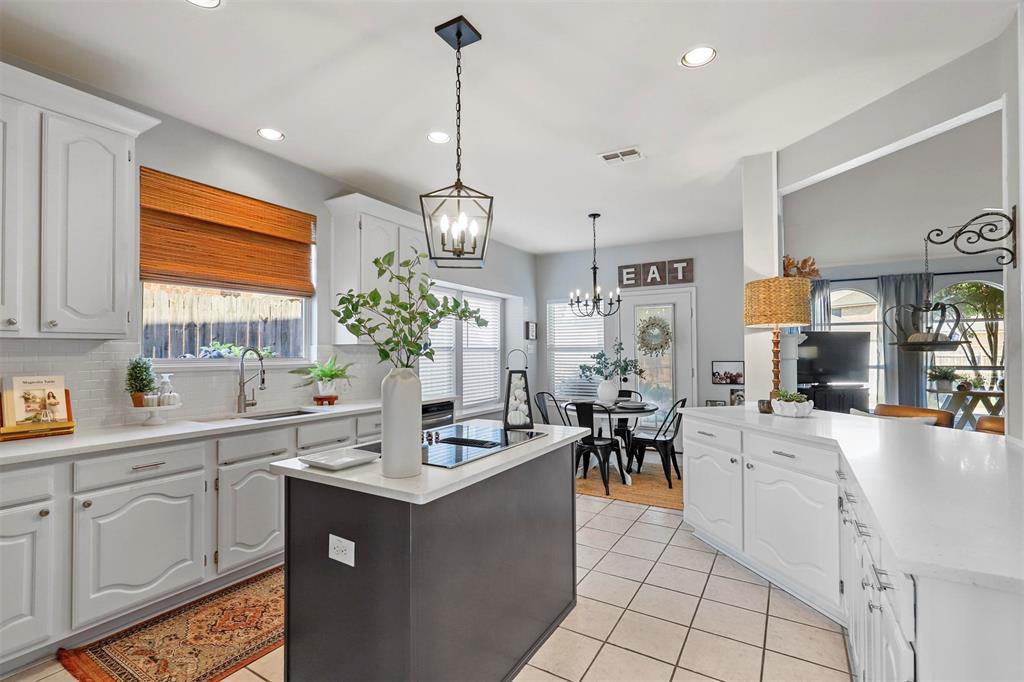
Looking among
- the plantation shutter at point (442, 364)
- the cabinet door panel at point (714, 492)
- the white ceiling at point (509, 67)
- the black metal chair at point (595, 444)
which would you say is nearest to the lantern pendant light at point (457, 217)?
the white ceiling at point (509, 67)

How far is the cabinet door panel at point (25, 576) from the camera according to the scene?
6.45ft

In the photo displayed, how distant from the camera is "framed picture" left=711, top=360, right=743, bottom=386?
574 centimetres

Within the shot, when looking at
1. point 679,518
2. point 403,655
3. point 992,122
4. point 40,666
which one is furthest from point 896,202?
point 40,666

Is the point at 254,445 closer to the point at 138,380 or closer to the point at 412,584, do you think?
the point at 138,380

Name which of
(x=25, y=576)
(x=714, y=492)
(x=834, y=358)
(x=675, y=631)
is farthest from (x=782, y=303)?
(x=25, y=576)

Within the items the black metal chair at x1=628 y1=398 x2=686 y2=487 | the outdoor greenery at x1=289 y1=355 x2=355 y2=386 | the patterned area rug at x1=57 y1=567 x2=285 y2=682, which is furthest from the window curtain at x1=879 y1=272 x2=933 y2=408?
the patterned area rug at x1=57 y1=567 x2=285 y2=682

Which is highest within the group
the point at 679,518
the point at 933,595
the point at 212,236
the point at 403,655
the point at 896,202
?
the point at 896,202

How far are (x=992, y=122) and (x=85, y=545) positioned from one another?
5494 mm

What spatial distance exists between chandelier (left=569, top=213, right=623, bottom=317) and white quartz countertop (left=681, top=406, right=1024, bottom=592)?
9.92 feet

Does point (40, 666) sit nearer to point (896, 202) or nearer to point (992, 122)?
point (992, 122)

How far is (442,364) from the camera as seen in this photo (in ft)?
19.0

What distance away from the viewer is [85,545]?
86.5 inches

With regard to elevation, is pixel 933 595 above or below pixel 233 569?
above

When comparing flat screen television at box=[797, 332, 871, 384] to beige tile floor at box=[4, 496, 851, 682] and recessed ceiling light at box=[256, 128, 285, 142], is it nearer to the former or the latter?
beige tile floor at box=[4, 496, 851, 682]
